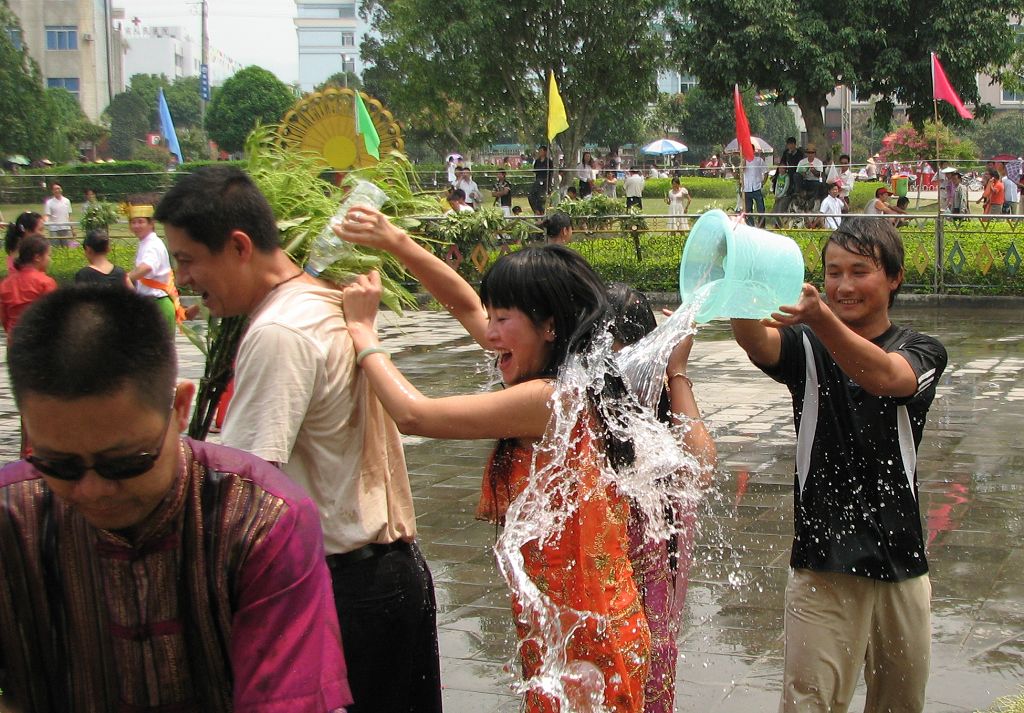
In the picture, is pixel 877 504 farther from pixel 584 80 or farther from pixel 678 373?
pixel 584 80

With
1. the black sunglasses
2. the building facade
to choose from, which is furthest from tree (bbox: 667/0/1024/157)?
the building facade

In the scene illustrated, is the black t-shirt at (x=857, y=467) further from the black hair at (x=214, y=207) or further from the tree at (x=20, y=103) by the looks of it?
the tree at (x=20, y=103)

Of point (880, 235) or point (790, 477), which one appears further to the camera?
point (790, 477)

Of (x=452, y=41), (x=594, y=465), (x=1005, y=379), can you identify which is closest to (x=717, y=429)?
(x=1005, y=379)

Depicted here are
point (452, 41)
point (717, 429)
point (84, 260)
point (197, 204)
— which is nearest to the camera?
point (197, 204)

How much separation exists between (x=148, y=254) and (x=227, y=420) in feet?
23.2

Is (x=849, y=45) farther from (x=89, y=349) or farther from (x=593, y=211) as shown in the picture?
(x=89, y=349)

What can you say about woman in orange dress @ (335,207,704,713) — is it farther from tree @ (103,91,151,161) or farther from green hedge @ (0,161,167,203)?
tree @ (103,91,151,161)

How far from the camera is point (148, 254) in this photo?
9133mm

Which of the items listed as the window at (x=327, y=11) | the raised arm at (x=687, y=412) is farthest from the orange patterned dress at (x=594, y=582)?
the window at (x=327, y=11)

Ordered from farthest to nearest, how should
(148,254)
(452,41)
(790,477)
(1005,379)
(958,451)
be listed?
(452,41) → (1005,379) → (148,254) → (958,451) → (790,477)

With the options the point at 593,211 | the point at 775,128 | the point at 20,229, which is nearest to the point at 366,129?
the point at 20,229

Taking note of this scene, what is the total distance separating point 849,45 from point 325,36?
487 ft

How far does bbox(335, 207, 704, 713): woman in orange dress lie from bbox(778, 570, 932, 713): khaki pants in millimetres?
702
